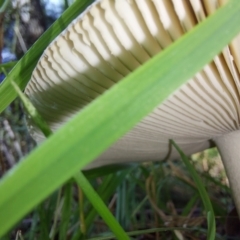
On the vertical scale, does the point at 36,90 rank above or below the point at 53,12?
below

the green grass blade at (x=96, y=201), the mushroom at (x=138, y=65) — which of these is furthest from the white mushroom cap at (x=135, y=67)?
the green grass blade at (x=96, y=201)

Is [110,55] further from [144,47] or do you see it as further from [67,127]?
[67,127]

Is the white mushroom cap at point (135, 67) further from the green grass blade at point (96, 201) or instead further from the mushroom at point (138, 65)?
the green grass blade at point (96, 201)

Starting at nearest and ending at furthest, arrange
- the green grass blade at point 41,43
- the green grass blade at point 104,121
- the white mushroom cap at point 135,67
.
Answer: the green grass blade at point 104,121, the white mushroom cap at point 135,67, the green grass blade at point 41,43

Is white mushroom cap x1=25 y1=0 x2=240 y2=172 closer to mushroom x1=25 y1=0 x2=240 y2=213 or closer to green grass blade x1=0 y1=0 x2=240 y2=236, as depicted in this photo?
mushroom x1=25 y1=0 x2=240 y2=213

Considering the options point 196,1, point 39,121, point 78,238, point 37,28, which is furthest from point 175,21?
point 37,28

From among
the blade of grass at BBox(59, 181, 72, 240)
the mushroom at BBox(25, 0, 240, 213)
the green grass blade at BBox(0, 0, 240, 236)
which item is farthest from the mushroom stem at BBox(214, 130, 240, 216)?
the green grass blade at BBox(0, 0, 240, 236)

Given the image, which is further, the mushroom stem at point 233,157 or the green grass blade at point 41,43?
the mushroom stem at point 233,157

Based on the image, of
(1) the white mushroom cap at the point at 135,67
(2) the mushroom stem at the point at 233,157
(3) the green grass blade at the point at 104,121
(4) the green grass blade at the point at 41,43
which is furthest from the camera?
(2) the mushroom stem at the point at 233,157
